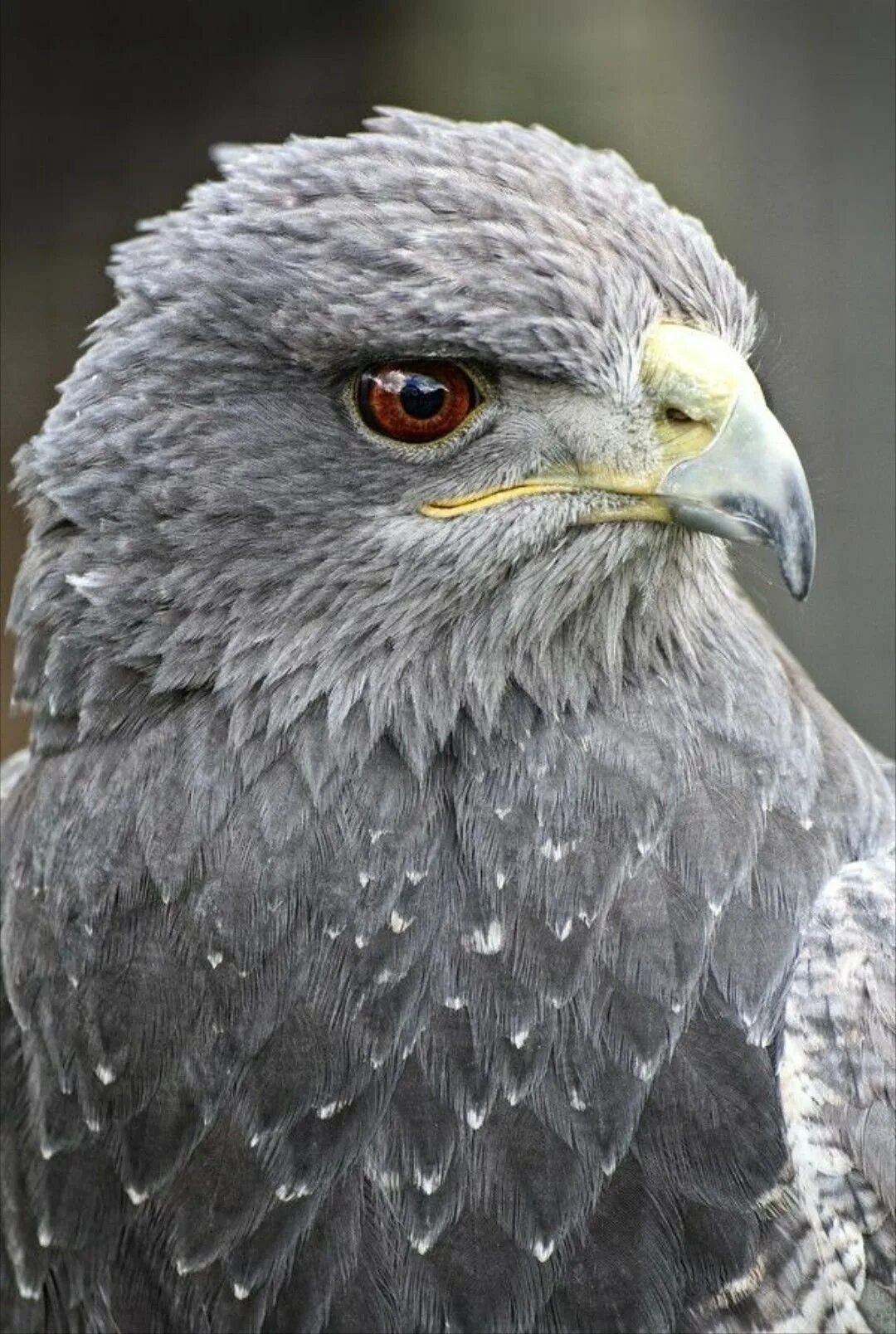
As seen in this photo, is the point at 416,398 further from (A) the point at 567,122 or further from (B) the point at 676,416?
(A) the point at 567,122

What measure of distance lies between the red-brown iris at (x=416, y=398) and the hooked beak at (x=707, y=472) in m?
0.09

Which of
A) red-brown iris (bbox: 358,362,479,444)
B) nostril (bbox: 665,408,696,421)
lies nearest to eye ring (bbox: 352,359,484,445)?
red-brown iris (bbox: 358,362,479,444)

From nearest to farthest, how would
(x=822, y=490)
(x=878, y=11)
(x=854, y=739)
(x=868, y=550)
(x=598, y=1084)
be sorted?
(x=598, y=1084) → (x=854, y=739) → (x=822, y=490) → (x=878, y=11) → (x=868, y=550)

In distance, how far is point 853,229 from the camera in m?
3.78

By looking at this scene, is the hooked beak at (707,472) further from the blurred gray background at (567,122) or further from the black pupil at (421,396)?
the blurred gray background at (567,122)

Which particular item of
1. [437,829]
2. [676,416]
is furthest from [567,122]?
[437,829]

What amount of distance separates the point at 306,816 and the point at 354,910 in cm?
13

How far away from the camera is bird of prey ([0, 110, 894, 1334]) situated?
1.92 meters

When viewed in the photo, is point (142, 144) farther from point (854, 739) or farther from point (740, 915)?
point (740, 915)

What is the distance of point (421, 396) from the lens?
6.34 feet

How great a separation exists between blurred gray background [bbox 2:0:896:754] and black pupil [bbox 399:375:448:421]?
1.65 meters

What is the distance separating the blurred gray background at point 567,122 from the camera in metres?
3.65

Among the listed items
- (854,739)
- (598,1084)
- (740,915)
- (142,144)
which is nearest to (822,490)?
(854,739)

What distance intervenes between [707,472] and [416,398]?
339 millimetres
